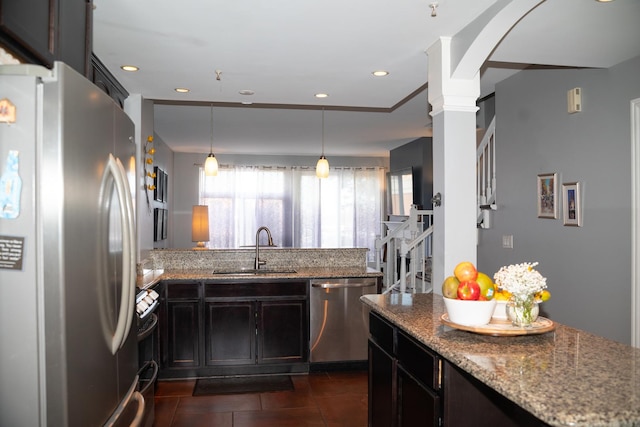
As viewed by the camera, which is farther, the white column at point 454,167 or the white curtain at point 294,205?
the white curtain at point 294,205

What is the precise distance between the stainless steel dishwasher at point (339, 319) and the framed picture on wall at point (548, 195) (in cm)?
154

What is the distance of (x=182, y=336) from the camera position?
4.17m

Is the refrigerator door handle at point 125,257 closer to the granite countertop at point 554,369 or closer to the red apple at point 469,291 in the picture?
the granite countertop at point 554,369

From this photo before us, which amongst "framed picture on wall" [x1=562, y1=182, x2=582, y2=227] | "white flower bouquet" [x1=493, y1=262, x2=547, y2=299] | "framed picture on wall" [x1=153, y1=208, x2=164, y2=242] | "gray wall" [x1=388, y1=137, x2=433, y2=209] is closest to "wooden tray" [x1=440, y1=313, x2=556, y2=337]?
"white flower bouquet" [x1=493, y1=262, x2=547, y2=299]

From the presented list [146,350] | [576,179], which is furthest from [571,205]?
[146,350]

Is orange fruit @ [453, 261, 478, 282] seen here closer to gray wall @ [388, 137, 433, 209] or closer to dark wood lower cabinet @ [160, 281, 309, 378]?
dark wood lower cabinet @ [160, 281, 309, 378]

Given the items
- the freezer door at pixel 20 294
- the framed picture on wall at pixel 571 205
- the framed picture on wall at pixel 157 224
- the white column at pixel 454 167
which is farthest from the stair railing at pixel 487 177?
the framed picture on wall at pixel 157 224

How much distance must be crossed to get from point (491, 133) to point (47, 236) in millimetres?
4509

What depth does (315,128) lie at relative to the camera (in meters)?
7.36

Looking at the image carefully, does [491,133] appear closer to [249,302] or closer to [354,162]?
[249,302]

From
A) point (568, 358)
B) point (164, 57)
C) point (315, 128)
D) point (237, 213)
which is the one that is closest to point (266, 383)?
point (164, 57)

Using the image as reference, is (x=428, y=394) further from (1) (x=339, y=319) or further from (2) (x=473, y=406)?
(1) (x=339, y=319)

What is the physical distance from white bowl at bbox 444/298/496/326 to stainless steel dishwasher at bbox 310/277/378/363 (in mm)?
2466

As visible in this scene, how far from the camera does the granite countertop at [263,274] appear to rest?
13.7ft
